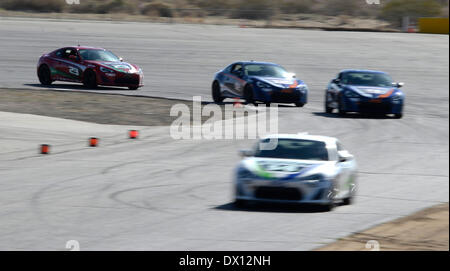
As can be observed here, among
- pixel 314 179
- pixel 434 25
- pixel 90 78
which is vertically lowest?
pixel 90 78

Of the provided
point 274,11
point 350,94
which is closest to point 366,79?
point 350,94

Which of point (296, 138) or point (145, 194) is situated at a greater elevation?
point (296, 138)

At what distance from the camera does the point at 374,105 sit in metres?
24.1

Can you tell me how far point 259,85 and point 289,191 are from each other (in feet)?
45.8

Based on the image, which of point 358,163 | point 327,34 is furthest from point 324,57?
point 358,163

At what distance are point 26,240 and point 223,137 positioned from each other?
35.2ft

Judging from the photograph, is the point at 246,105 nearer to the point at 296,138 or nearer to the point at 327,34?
the point at 296,138

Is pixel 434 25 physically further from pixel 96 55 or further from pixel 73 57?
pixel 73 57

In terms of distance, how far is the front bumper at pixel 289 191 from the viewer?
1211 centimetres

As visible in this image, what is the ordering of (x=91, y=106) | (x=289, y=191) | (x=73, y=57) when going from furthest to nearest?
1. (x=73, y=57)
2. (x=91, y=106)
3. (x=289, y=191)

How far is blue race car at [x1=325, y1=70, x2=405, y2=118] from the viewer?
24.2 meters

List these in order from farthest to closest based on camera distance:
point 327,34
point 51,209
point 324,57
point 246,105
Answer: point 327,34 → point 324,57 → point 246,105 → point 51,209

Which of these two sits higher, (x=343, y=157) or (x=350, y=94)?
(x=343, y=157)
